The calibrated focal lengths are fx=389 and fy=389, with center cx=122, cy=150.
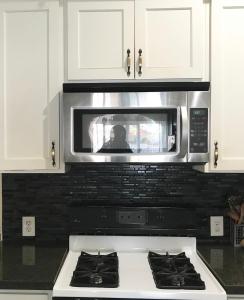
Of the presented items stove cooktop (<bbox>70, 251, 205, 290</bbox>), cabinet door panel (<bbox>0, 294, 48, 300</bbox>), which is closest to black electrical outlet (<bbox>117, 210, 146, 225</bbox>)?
stove cooktop (<bbox>70, 251, 205, 290</bbox>)

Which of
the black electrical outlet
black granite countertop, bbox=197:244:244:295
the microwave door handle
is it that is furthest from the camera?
the black electrical outlet

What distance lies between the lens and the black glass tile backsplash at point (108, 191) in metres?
2.30

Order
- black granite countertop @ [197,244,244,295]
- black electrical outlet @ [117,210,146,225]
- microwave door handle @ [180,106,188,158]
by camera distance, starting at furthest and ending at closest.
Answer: black electrical outlet @ [117,210,146,225] < microwave door handle @ [180,106,188,158] < black granite countertop @ [197,244,244,295]

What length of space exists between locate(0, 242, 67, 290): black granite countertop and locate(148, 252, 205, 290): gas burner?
1.53 feet

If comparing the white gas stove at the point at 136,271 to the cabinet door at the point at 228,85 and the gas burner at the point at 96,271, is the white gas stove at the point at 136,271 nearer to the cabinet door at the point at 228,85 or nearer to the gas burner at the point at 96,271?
the gas burner at the point at 96,271

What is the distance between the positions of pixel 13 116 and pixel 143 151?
694mm

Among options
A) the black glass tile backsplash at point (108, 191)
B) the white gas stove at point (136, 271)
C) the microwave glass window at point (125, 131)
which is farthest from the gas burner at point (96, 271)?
the microwave glass window at point (125, 131)

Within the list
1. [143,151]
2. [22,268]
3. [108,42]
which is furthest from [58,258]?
[108,42]

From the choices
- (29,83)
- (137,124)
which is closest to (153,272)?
(137,124)

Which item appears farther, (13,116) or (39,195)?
(39,195)

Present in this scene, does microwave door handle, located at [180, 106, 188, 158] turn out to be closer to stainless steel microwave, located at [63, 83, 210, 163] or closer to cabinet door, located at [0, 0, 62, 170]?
stainless steel microwave, located at [63, 83, 210, 163]

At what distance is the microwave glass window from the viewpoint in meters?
1.93

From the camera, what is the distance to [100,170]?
2.31 meters

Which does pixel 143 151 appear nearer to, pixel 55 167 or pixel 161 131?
pixel 161 131
